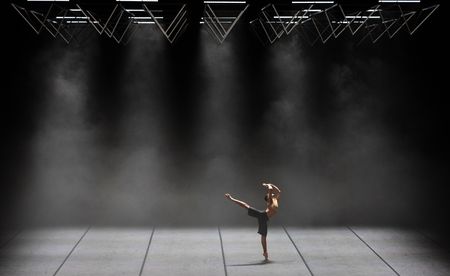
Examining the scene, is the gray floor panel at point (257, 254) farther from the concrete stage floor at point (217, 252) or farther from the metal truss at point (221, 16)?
the metal truss at point (221, 16)

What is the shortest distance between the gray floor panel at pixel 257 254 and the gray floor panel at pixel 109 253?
1625mm

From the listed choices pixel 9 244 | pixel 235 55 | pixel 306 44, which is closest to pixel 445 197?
pixel 306 44

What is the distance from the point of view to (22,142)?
12.6 metres

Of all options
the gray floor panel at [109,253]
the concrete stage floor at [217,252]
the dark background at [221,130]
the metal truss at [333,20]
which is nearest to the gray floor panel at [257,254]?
the concrete stage floor at [217,252]

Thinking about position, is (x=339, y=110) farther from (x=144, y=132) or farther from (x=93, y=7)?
(x=93, y=7)

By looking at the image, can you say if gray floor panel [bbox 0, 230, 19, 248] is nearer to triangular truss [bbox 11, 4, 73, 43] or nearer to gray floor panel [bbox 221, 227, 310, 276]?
triangular truss [bbox 11, 4, 73, 43]

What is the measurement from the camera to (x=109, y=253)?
1052cm

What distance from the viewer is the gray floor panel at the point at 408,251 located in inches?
378

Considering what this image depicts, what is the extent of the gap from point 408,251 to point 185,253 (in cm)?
417

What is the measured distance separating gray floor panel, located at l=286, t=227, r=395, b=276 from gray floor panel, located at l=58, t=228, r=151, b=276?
306 centimetres

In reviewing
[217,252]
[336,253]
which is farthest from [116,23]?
[336,253]

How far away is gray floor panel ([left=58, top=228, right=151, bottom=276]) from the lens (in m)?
9.52

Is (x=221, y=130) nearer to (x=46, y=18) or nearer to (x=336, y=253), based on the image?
(x=336, y=253)

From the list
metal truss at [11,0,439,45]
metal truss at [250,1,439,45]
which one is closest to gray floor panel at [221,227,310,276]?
metal truss at [11,0,439,45]
